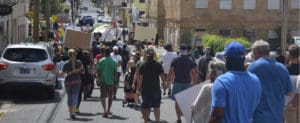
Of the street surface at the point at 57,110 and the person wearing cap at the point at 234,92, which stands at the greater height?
the person wearing cap at the point at 234,92

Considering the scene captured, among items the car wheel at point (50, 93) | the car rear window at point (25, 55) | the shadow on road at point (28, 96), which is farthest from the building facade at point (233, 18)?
the car rear window at point (25, 55)

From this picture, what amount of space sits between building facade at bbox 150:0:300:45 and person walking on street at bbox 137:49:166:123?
181 feet

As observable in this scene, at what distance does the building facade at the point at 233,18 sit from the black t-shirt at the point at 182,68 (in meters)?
54.0

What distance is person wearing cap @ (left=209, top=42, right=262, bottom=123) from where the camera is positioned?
6664 millimetres

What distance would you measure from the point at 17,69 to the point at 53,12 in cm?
5603

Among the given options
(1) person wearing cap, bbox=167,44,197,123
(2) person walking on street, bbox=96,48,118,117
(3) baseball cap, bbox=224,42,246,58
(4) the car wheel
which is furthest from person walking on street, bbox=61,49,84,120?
(3) baseball cap, bbox=224,42,246,58

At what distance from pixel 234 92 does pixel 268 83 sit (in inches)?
61.7

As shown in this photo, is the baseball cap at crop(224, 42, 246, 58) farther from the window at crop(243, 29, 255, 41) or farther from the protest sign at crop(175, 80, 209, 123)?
the window at crop(243, 29, 255, 41)

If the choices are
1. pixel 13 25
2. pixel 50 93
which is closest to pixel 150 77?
pixel 50 93

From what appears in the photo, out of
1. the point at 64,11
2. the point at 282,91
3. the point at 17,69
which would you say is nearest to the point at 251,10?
the point at 64,11

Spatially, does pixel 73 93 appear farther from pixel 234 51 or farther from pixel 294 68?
pixel 234 51

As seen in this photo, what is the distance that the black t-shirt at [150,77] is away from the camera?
1350 cm

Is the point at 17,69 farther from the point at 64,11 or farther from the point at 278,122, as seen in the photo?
the point at 64,11

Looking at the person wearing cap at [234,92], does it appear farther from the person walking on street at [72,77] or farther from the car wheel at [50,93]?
the car wheel at [50,93]
